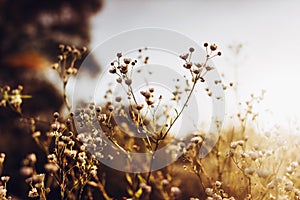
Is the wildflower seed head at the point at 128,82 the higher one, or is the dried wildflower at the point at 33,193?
the wildflower seed head at the point at 128,82

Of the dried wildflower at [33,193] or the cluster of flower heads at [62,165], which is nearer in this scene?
the cluster of flower heads at [62,165]

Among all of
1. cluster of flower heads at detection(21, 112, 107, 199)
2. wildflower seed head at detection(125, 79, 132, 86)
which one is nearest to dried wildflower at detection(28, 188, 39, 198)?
cluster of flower heads at detection(21, 112, 107, 199)

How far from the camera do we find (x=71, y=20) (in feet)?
22.4

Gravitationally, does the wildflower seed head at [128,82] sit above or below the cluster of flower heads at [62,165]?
above

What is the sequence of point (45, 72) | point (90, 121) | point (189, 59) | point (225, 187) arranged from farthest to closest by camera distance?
point (45, 72)
point (225, 187)
point (90, 121)
point (189, 59)

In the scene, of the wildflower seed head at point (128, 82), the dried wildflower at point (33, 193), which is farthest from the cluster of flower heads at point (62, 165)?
the wildflower seed head at point (128, 82)

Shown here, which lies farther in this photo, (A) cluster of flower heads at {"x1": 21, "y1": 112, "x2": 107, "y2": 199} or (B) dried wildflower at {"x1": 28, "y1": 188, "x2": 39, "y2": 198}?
(B) dried wildflower at {"x1": 28, "y1": 188, "x2": 39, "y2": 198}

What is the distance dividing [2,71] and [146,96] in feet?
15.7

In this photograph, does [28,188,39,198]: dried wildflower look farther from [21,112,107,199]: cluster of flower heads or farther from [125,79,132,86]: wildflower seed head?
[125,79,132,86]: wildflower seed head

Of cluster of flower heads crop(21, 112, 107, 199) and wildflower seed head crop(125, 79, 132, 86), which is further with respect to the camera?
wildflower seed head crop(125, 79, 132, 86)

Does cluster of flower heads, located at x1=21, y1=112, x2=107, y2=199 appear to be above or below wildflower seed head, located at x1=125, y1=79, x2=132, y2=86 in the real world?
below

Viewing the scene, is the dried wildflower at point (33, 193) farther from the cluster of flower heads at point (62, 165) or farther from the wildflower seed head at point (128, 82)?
the wildflower seed head at point (128, 82)

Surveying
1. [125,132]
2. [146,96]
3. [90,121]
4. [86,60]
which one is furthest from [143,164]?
[86,60]

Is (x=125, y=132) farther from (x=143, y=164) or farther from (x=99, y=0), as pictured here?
(x=99, y=0)
